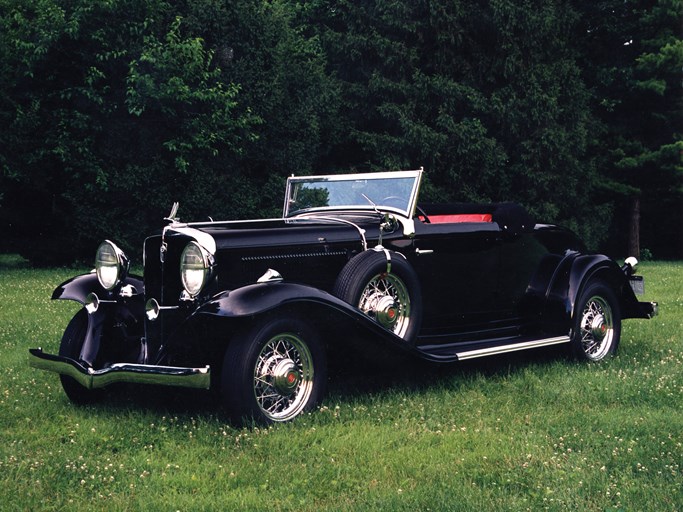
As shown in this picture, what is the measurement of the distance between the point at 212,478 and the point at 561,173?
21.4 meters

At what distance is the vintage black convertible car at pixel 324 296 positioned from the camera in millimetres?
5461

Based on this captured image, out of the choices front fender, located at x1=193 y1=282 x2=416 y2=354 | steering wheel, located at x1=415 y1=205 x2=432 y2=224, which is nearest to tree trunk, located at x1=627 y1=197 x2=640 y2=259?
steering wheel, located at x1=415 y1=205 x2=432 y2=224

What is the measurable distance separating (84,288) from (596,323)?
15.4 feet

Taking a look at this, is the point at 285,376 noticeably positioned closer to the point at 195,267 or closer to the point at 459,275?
the point at 195,267

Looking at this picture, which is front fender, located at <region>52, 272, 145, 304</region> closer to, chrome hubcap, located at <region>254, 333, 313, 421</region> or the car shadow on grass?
the car shadow on grass

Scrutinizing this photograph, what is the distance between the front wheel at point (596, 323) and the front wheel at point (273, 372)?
2962 mm

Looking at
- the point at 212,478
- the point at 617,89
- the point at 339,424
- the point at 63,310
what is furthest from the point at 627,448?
the point at 617,89

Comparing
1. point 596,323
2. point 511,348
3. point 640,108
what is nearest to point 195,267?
point 511,348

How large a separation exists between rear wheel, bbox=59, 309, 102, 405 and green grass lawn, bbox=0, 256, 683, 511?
111 mm

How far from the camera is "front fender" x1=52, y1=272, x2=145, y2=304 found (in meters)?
6.48

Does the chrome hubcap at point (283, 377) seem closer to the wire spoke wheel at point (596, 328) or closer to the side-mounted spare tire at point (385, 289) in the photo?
the side-mounted spare tire at point (385, 289)

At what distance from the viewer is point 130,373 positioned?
5309 mm

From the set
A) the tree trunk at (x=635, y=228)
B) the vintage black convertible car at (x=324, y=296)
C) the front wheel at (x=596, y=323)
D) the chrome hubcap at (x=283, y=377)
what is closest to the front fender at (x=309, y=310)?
the vintage black convertible car at (x=324, y=296)

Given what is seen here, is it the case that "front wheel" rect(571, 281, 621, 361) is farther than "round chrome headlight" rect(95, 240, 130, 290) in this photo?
Yes
